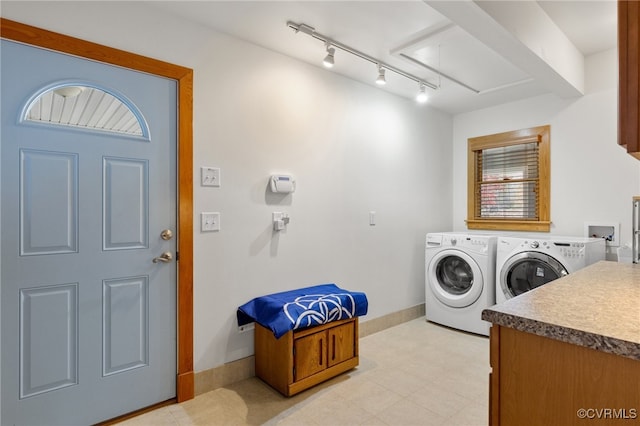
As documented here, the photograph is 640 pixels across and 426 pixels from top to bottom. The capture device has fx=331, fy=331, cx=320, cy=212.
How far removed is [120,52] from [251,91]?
2.76 ft

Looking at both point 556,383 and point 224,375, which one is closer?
point 556,383

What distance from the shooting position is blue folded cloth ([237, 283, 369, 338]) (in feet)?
6.88

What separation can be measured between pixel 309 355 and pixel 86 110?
2.00m

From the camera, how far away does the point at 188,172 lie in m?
2.14

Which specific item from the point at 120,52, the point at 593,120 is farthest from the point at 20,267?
the point at 593,120

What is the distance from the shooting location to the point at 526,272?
10.1 feet

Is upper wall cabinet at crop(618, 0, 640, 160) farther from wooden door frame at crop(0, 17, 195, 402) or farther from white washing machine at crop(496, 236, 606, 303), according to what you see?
white washing machine at crop(496, 236, 606, 303)

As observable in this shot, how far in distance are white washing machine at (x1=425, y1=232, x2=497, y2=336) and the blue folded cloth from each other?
135 centimetres

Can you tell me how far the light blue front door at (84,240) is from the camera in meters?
1.65

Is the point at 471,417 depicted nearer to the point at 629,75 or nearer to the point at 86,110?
the point at 629,75

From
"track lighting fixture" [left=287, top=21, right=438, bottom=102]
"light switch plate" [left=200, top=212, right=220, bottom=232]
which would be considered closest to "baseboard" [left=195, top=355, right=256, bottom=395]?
"light switch plate" [left=200, top=212, right=220, bottom=232]

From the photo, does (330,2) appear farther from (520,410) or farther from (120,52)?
(520,410)

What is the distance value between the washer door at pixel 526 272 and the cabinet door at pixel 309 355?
190 centimetres

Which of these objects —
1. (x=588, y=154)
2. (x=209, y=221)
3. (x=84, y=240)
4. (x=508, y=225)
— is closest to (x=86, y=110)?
(x=84, y=240)
